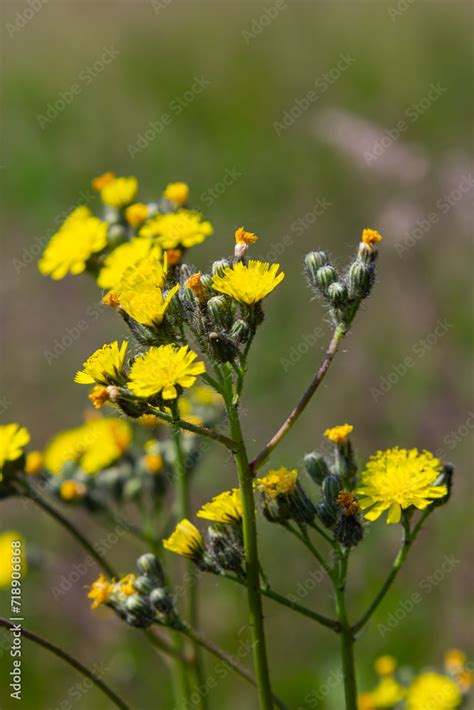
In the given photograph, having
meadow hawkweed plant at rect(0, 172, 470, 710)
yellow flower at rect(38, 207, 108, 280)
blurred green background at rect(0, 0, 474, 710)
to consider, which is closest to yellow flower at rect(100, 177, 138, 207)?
yellow flower at rect(38, 207, 108, 280)

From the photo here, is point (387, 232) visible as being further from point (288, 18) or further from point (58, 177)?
point (288, 18)

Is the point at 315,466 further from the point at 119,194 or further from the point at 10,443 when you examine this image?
the point at 119,194

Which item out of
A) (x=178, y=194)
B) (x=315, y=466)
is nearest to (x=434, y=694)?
(x=315, y=466)

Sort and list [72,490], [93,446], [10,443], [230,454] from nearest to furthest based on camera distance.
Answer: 1. [230,454]
2. [10,443]
3. [72,490]
4. [93,446]

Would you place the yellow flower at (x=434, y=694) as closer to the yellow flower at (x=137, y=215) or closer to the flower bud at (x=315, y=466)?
the flower bud at (x=315, y=466)

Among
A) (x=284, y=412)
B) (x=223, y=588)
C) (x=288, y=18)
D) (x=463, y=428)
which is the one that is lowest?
(x=223, y=588)

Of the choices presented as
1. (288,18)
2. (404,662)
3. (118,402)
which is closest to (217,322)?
(118,402)
